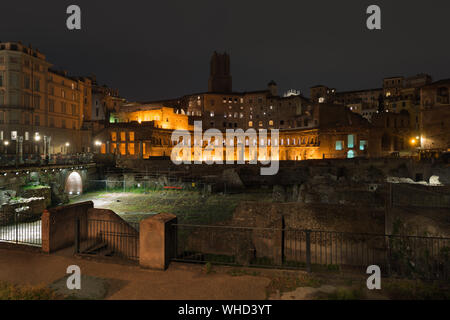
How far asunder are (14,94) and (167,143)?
94.6 ft

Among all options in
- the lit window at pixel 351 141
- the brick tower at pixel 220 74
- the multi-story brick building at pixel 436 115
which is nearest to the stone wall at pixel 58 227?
the multi-story brick building at pixel 436 115

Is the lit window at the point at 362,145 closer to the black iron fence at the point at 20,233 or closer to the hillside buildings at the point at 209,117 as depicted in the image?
the hillside buildings at the point at 209,117

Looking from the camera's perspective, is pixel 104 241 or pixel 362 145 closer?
pixel 104 241

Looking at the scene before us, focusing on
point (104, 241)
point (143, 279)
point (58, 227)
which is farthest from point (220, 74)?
point (143, 279)

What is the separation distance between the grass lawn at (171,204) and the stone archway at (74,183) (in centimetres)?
436

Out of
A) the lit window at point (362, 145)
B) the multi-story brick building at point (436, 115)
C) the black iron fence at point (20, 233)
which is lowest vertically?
the black iron fence at point (20, 233)

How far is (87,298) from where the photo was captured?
255 inches

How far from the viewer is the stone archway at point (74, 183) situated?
3588 cm

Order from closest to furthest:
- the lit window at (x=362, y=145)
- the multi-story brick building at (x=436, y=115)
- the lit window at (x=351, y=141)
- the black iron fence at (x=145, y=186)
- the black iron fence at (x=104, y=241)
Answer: the black iron fence at (x=104, y=241) → the black iron fence at (x=145, y=186) → the multi-story brick building at (x=436, y=115) → the lit window at (x=362, y=145) → the lit window at (x=351, y=141)

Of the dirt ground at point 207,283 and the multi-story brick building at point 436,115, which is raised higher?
the multi-story brick building at point 436,115

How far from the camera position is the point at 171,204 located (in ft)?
89.0

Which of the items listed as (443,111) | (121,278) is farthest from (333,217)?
(443,111)

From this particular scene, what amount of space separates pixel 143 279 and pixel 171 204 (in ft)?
65.5

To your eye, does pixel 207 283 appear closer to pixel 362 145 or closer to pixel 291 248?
pixel 291 248
